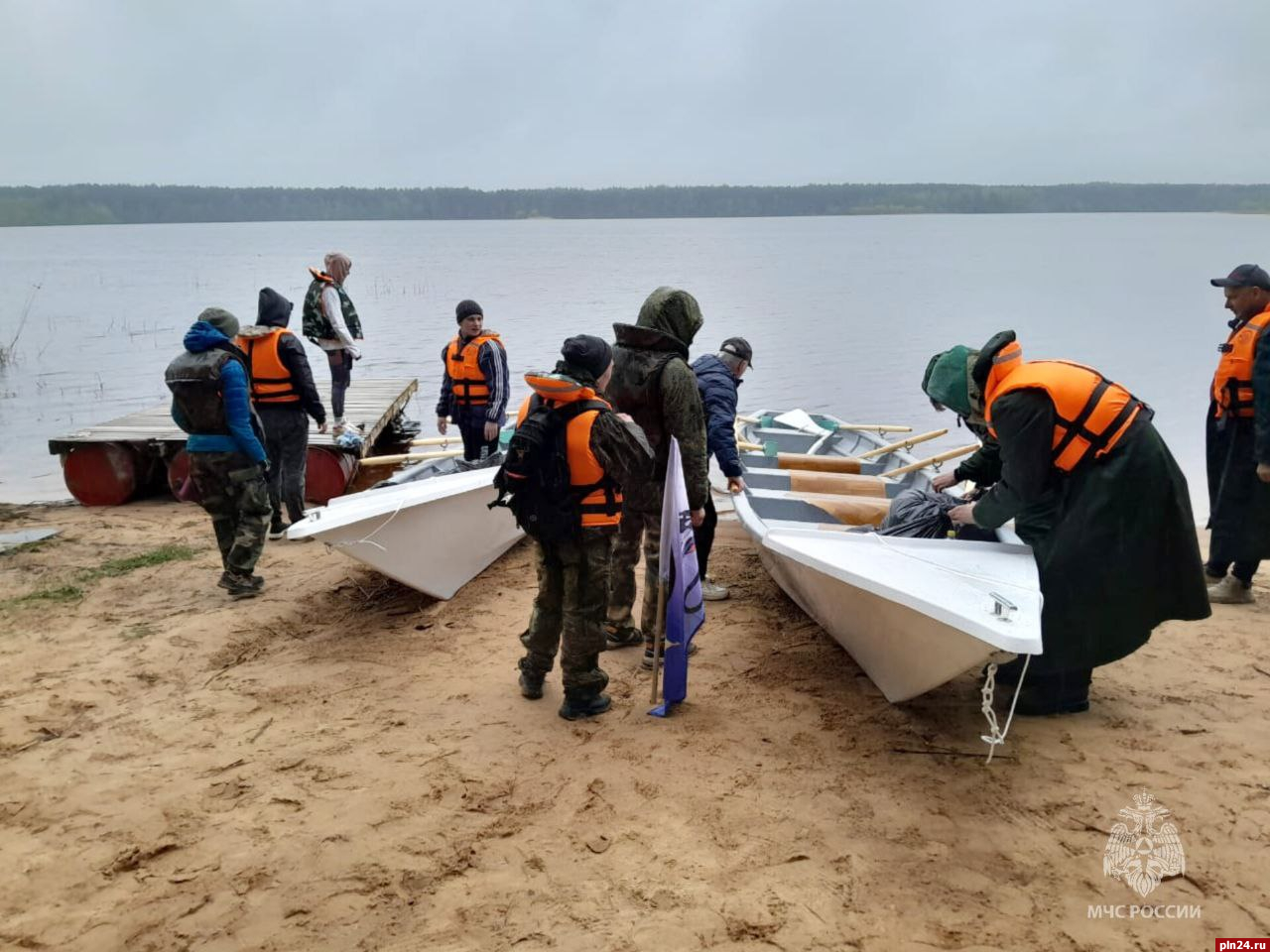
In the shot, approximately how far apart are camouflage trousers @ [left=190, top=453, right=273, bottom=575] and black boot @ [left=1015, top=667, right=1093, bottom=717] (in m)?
4.30

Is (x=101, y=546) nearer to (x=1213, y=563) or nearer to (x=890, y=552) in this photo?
(x=890, y=552)

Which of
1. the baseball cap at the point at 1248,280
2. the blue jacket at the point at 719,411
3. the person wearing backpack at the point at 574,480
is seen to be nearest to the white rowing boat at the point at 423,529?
the person wearing backpack at the point at 574,480

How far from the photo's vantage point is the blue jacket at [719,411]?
5.12 m

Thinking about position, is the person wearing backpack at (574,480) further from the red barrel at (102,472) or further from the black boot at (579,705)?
the red barrel at (102,472)

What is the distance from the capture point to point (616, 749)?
12.7 ft

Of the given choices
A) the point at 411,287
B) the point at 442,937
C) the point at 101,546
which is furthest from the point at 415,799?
the point at 411,287

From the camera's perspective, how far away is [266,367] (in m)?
6.42

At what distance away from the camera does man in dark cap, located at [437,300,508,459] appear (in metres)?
7.17

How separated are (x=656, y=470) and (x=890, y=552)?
1.16 metres

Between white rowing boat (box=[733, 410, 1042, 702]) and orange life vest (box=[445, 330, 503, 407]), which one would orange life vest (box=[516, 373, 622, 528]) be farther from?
orange life vest (box=[445, 330, 503, 407])

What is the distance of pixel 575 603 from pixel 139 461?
20.9ft

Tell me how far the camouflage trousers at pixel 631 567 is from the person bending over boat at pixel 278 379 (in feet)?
8.89

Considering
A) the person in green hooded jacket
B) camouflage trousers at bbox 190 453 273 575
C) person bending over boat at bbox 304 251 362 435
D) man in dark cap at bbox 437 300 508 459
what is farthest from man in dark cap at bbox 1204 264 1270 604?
person bending over boat at bbox 304 251 362 435

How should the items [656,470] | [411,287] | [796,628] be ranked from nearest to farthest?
[656,470] → [796,628] → [411,287]
